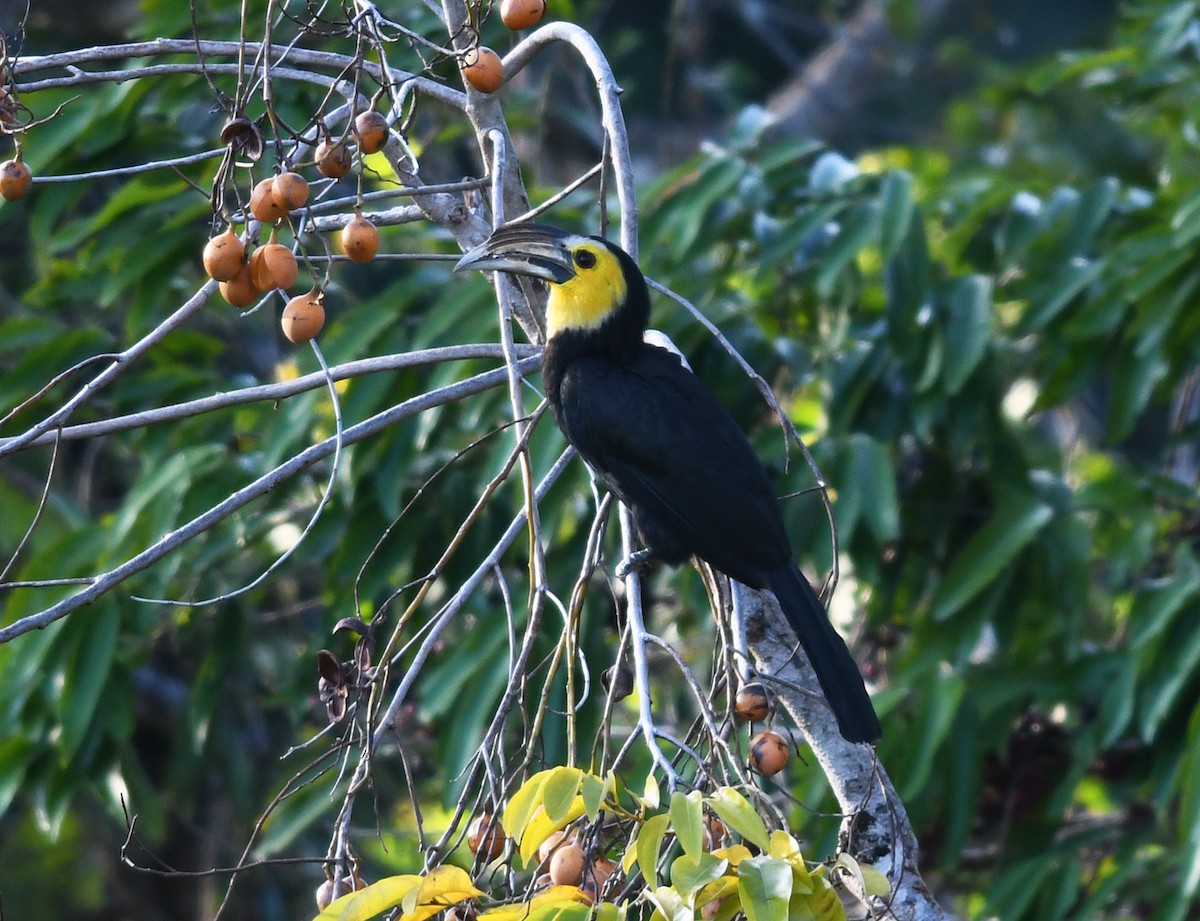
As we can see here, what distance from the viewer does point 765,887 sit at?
1.69 metres

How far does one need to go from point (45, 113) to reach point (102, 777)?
1820 millimetres

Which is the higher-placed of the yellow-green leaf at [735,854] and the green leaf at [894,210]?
the green leaf at [894,210]

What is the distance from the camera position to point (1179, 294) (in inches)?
154

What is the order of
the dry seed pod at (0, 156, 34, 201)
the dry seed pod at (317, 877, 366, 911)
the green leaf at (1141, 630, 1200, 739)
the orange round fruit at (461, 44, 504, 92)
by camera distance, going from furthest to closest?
the green leaf at (1141, 630, 1200, 739) < the orange round fruit at (461, 44, 504, 92) < the dry seed pod at (0, 156, 34, 201) < the dry seed pod at (317, 877, 366, 911)

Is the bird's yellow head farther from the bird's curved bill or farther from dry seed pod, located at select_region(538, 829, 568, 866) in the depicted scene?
dry seed pod, located at select_region(538, 829, 568, 866)

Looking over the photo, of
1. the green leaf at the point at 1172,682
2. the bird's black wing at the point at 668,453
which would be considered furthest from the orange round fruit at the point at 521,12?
the green leaf at the point at 1172,682

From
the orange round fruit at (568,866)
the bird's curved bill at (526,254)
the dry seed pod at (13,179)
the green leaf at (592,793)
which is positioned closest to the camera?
the green leaf at (592,793)

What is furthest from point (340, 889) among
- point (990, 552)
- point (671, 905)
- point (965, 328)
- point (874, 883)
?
point (965, 328)

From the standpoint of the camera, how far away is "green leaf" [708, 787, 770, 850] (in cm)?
173

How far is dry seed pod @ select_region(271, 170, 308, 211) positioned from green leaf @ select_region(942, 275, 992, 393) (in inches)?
85.0

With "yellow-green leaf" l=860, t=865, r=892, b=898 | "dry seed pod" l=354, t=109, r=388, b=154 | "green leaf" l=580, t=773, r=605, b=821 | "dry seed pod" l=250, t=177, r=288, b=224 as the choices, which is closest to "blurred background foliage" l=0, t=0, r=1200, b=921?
"dry seed pod" l=354, t=109, r=388, b=154

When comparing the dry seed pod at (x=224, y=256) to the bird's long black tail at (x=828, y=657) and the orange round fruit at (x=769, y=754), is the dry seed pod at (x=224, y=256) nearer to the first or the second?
the orange round fruit at (x=769, y=754)

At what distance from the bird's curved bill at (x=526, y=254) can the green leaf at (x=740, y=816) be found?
4.06ft

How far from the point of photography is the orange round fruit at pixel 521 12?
250 centimetres
